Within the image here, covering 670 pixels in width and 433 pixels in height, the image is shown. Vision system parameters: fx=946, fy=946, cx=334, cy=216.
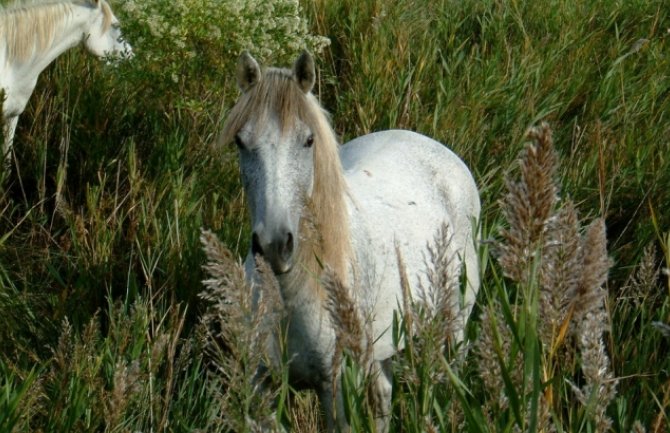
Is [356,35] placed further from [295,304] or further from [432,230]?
[295,304]

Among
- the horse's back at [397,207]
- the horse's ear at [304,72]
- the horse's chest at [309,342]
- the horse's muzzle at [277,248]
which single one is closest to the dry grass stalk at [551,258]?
the horse's muzzle at [277,248]

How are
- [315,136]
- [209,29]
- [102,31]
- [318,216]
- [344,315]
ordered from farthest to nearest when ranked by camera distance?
[102,31], [209,29], [315,136], [318,216], [344,315]

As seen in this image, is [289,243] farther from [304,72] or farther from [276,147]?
[304,72]

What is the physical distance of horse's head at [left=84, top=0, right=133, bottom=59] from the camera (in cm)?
629

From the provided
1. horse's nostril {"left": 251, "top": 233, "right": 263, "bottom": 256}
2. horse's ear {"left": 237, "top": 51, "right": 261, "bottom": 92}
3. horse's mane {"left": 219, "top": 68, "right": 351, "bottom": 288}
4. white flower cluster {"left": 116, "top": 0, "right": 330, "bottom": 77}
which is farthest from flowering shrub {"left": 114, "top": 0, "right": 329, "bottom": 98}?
horse's nostril {"left": 251, "top": 233, "right": 263, "bottom": 256}

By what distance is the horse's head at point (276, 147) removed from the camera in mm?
2582

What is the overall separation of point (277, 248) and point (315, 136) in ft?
1.59

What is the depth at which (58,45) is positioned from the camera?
6.23 metres

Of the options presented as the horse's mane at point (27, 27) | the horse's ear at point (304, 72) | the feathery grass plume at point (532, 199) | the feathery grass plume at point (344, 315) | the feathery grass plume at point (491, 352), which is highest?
the feathery grass plume at point (532, 199)

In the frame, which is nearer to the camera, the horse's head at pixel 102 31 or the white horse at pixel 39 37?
the white horse at pixel 39 37

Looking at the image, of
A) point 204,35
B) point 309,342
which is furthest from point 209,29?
point 309,342

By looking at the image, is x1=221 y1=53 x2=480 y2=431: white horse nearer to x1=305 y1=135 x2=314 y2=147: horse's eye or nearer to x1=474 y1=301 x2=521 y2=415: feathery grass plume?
x1=305 y1=135 x2=314 y2=147: horse's eye

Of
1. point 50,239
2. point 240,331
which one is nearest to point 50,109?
point 50,239

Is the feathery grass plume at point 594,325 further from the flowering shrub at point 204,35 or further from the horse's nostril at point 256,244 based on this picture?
the flowering shrub at point 204,35
